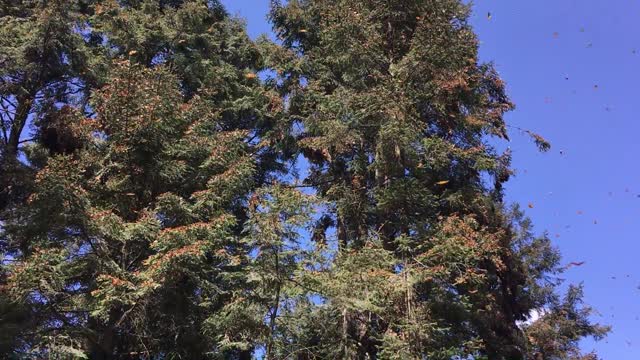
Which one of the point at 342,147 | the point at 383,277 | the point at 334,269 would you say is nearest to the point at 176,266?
the point at 334,269

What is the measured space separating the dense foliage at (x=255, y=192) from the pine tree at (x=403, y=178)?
5 cm

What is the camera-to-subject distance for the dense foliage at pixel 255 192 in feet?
32.4


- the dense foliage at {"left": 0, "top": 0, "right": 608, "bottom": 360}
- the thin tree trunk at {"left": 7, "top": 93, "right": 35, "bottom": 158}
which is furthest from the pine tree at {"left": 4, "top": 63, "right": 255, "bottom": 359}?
the thin tree trunk at {"left": 7, "top": 93, "right": 35, "bottom": 158}

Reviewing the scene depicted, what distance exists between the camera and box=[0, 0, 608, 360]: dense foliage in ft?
32.4

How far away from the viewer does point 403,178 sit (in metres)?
11.8

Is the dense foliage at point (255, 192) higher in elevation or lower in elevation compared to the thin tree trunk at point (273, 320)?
higher

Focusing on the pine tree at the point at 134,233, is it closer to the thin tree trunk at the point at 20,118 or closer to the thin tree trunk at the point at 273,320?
the thin tree trunk at the point at 273,320

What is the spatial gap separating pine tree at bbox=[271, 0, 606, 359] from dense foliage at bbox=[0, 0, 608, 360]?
52 mm

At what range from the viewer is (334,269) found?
10.1 metres

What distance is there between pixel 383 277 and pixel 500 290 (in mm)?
6479

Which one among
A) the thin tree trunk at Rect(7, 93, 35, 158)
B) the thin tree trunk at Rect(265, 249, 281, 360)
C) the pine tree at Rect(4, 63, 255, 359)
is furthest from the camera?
the thin tree trunk at Rect(7, 93, 35, 158)

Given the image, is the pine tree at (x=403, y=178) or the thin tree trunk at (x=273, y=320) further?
the pine tree at (x=403, y=178)

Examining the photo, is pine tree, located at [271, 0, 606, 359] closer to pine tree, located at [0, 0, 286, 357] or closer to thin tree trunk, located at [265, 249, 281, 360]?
thin tree trunk, located at [265, 249, 281, 360]

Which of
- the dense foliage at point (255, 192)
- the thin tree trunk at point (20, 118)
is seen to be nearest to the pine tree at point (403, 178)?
the dense foliage at point (255, 192)
